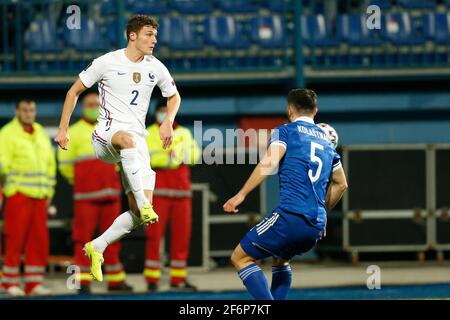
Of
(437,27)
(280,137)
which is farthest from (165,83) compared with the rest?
(437,27)

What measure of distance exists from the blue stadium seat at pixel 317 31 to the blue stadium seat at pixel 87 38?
3.13 metres

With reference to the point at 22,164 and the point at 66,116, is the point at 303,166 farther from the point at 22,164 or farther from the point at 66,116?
the point at 22,164

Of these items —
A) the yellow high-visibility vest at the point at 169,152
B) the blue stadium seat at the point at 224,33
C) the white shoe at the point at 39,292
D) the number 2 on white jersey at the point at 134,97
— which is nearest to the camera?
the number 2 on white jersey at the point at 134,97

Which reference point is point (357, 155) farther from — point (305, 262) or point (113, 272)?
point (113, 272)

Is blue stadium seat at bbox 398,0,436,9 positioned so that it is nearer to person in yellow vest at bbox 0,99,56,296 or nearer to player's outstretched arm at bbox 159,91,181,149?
person in yellow vest at bbox 0,99,56,296

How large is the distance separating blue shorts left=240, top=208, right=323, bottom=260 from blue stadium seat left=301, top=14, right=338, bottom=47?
9.16 metres

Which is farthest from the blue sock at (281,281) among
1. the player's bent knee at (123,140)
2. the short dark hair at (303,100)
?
the player's bent knee at (123,140)

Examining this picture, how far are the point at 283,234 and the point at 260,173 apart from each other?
626mm

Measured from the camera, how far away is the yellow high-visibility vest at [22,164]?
15.5m

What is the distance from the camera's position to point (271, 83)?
19453 mm

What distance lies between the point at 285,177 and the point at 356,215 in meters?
7.98

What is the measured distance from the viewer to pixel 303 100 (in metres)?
10.7

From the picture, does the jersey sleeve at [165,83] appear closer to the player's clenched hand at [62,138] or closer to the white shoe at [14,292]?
the player's clenched hand at [62,138]

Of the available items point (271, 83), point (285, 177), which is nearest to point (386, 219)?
point (271, 83)
